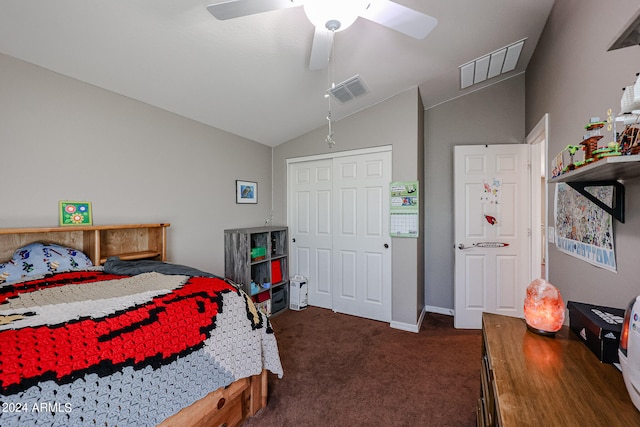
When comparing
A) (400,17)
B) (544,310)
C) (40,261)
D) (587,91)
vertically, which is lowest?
(544,310)

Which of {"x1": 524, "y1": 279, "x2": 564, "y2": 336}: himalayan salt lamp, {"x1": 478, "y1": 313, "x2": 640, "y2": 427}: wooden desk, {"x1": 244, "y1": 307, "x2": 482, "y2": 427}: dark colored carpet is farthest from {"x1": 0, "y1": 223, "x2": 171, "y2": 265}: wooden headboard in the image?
{"x1": 524, "y1": 279, "x2": 564, "y2": 336}: himalayan salt lamp

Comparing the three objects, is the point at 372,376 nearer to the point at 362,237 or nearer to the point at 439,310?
the point at 362,237

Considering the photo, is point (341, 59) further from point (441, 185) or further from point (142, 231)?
point (142, 231)

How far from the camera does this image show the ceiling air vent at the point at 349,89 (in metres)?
2.48

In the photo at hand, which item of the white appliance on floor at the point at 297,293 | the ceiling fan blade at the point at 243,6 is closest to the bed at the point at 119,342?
the ceiling fan blade at the point at 243,6

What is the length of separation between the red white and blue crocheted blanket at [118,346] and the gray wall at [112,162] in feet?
2.25

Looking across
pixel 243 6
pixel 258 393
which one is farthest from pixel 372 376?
pixel 243 6

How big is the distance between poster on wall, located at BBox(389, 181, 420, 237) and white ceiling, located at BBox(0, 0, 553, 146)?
3.32 feet

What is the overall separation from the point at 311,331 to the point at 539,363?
2.22 m

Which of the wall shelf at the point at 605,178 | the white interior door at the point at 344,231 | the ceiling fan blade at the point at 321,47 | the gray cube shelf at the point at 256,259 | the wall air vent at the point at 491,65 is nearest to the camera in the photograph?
the wall shelf at the point at 605,178

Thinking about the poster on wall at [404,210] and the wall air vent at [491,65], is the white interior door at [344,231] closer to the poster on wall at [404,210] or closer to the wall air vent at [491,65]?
the poster on wall at [404,210]

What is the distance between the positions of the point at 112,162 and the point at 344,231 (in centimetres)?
234

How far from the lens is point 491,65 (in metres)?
2.60

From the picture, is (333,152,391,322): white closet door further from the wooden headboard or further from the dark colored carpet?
the wooden headboard
